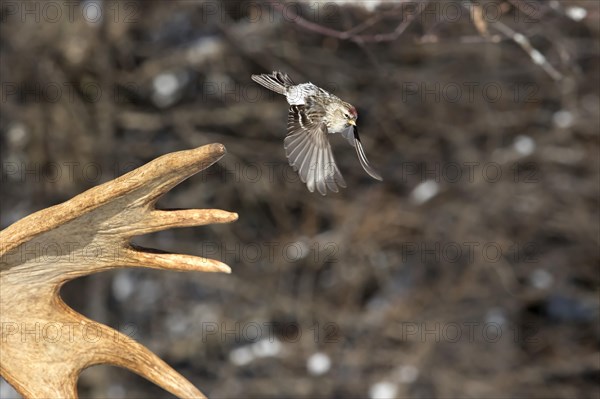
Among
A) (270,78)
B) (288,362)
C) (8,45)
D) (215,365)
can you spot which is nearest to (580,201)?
(288,362)

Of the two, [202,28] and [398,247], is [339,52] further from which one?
[398,247]

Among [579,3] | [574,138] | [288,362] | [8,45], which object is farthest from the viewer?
[574,138]

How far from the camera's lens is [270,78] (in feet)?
6.40

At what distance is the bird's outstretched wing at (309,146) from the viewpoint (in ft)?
5.92

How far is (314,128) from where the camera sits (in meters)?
1.85

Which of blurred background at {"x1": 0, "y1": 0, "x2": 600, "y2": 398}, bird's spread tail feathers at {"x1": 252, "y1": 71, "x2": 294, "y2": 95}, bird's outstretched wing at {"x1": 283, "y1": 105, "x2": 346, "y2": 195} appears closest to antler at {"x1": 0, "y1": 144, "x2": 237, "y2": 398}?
bird's outstretched wing at {"x1": 283, "y1": 105, "x2": 346, "y2": 195}

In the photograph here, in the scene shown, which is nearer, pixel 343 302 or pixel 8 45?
pixel 8 45

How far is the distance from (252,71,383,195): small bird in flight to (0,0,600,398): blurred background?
2977mm

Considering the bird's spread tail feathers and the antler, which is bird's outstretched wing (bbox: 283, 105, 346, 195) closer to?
the bird's spread tail feathers

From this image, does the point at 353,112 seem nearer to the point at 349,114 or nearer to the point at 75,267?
the point at 349,114

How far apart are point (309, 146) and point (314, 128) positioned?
0.04m

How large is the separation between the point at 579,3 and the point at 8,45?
276cm

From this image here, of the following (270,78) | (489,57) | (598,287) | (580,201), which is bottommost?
(598,287)

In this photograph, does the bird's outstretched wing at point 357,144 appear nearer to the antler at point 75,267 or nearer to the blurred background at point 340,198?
the antler at point 75,267
